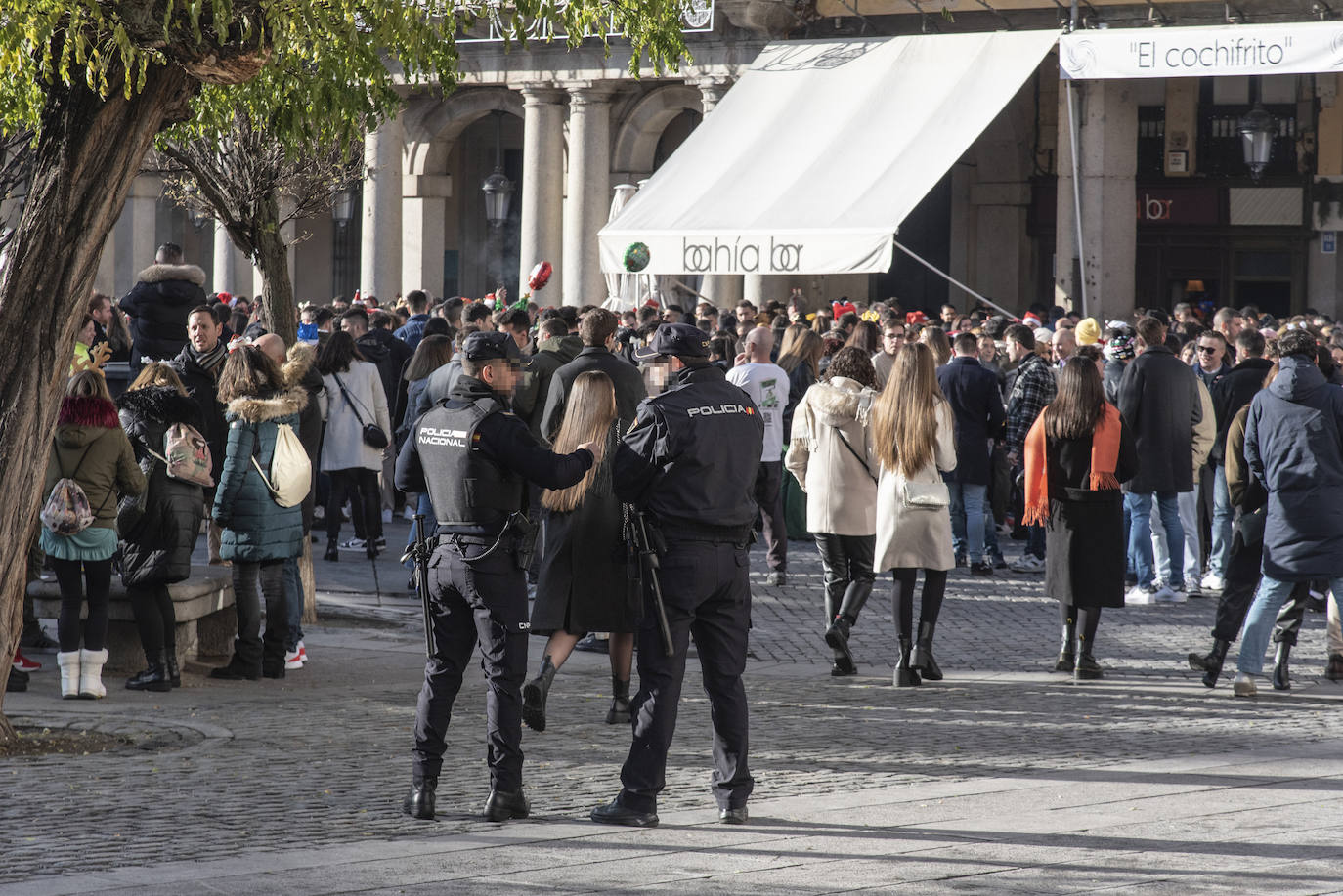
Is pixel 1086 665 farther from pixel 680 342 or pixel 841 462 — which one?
pixel 680 342

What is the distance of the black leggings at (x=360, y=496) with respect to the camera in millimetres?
14273

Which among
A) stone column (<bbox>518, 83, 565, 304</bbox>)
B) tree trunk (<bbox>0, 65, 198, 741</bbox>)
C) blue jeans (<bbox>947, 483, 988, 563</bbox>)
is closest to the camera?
tree trunk (<bbox>0, 65, 198, 741</bbox>)

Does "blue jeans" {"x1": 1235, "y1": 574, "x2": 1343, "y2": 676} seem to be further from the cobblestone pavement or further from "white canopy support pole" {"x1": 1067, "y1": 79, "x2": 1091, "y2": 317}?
"white canopy support pole" {"x1": 1067, "y1": 79, "x2": 1091, "y2": 317}

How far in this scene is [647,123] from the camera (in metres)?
28.2

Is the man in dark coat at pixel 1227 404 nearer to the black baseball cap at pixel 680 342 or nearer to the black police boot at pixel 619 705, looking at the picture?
the black police boot at pixel 619 705

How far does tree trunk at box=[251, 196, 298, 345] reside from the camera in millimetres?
10648

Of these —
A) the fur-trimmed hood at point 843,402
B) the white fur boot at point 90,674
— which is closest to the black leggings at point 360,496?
A: the fur-trimmed hood at point 843,402

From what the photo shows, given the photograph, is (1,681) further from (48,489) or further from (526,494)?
(526,494)

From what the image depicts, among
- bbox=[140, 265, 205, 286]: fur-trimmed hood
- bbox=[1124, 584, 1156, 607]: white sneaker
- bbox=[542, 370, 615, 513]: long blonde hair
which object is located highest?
bbox=[140, 265, 205, 286]: fur-trimmed hood

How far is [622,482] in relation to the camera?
6.86 meters

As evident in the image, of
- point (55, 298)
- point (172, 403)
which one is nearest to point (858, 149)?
point (172, 403)

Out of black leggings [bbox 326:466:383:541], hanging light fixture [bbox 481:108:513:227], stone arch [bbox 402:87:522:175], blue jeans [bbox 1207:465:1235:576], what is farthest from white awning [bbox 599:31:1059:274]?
stone arch [bbox 402:87:522:175]

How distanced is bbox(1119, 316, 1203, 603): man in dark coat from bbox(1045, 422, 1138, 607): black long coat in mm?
2342

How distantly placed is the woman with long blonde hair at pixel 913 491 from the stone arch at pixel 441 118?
20288 mm
